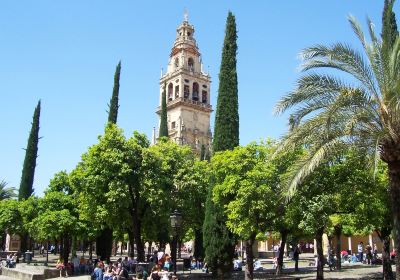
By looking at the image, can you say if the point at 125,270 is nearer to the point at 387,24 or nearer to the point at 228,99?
the point at 228,99

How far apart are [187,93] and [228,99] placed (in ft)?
152

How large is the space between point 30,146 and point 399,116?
41.8 metres

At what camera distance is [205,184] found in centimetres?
2994

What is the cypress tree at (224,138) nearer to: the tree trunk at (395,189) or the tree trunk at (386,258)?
the tree trunk at (386,258)

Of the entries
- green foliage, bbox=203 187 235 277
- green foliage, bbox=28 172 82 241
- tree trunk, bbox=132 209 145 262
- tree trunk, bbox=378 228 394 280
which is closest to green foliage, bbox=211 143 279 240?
green foliage, bbox=203 187 235 277

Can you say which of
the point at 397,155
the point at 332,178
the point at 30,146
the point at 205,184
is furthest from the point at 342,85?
the point at 30,146

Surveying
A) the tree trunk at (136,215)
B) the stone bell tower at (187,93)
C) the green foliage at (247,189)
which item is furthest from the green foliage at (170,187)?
the stone bell tower at (187,93)

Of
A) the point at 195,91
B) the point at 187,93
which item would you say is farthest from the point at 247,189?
the point at 195,91

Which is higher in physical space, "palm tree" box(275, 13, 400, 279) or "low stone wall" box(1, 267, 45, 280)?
"palm tree" box(275, 13, 400, 279)

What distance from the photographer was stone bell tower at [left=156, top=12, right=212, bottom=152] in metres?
69.6

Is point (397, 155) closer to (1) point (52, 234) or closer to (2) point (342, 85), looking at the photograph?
(2) point (342, 85)

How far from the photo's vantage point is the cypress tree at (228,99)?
80.8 ft

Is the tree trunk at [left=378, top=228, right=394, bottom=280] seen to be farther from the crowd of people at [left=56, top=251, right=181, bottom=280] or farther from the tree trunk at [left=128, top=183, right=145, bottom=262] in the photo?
the tree trunk at [left=128, top=183, right=145, bottom=262]

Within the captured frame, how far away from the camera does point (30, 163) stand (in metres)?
46.7
